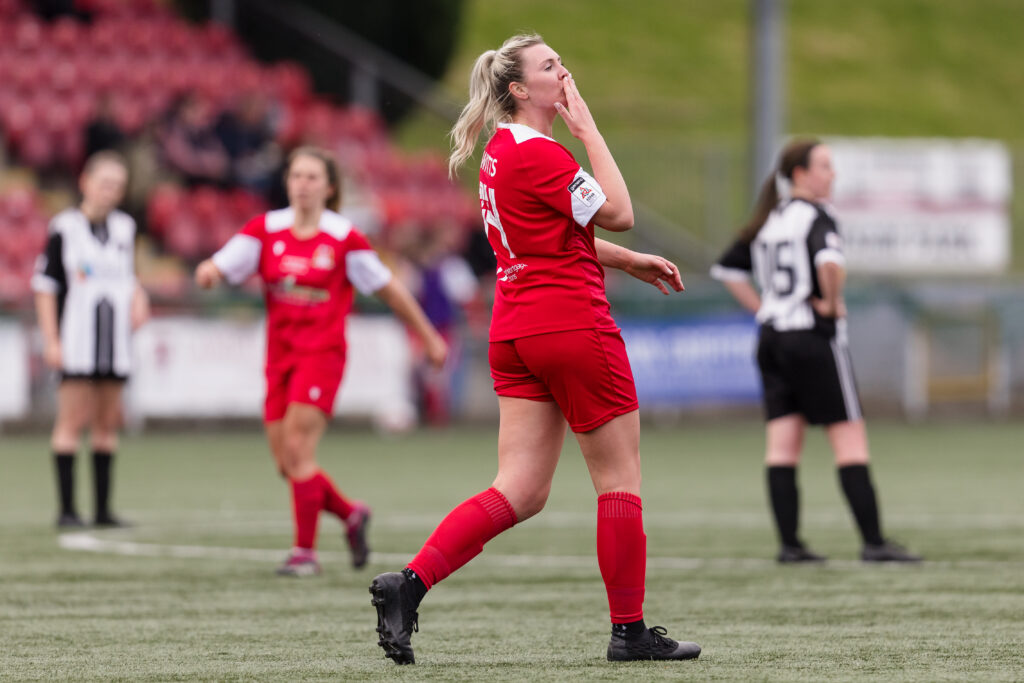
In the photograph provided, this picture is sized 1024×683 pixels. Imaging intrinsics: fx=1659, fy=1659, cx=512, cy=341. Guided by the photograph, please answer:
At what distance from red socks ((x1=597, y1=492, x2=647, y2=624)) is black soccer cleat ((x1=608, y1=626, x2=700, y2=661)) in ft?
0.21

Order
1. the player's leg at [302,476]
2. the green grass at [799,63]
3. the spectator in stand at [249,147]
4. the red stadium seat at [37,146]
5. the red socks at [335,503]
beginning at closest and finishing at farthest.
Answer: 1. the player's leg at [302,476]
2. the red socks at [335,503]
3. the red stadium seat at [37,146]
4. the spectator in stand at [249,147]
5. the green grass at [799,63]

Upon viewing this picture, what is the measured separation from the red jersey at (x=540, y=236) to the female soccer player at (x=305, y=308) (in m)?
2.51

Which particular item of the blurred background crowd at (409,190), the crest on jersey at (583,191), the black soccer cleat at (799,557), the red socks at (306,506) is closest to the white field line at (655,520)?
the black soccer cleat at (799,557)

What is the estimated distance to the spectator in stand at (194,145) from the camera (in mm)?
20844

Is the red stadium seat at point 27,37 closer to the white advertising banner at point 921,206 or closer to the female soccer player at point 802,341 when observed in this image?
the white advertising banner at point 921,206

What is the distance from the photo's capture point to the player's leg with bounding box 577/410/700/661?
522 centimetres

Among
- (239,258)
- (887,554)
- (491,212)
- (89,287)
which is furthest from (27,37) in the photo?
(491,212)

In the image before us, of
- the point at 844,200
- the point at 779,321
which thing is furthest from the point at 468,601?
the point at 844,200

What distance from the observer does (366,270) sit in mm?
Answer: 7914

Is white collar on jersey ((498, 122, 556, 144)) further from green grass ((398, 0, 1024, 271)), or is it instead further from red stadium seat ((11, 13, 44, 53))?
green grass ((398, 0, 1024, 271))

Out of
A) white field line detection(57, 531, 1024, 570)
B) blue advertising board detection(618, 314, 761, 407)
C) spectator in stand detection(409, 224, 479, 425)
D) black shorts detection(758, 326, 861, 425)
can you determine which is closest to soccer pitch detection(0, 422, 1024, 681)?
white field line detection(57, 531, 1024, 570)

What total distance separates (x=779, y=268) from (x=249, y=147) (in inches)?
555

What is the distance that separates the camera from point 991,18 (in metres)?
54.2

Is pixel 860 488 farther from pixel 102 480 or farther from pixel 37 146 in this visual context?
pixel 37 146
